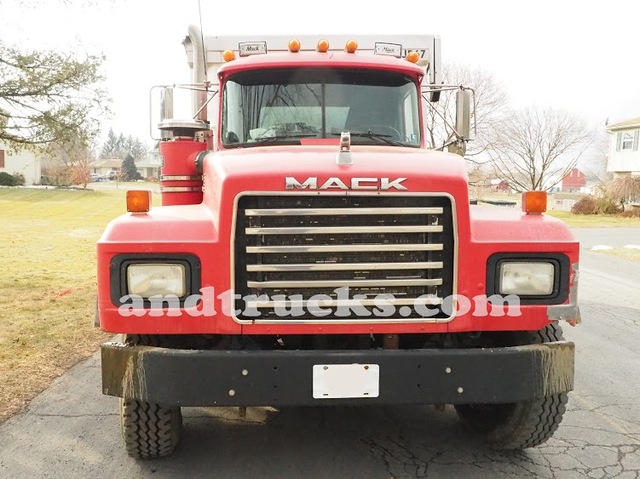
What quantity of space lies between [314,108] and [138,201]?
1.71 meters

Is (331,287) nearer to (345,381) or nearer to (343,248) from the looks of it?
(343,248)

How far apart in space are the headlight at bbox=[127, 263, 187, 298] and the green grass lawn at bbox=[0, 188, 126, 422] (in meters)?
1.99

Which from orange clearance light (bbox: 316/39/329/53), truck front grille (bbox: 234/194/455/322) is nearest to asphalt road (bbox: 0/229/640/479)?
truck front grille (bbox: 234/194/455/322)

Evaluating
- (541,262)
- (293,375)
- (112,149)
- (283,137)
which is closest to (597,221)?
(283,137)

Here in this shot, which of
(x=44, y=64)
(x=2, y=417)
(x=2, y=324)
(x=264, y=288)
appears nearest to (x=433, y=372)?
(x=264, y=288)

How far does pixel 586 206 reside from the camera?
32.7m

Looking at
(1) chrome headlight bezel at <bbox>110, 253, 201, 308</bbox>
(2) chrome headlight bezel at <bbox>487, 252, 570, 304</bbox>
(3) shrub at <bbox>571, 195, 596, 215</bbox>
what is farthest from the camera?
(3) shrub at <bbox>571, 195, 596, 215</bbox>

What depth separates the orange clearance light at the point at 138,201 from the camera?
3472mm

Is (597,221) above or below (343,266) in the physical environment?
below

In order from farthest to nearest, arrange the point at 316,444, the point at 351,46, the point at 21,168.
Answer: the point at 21,168
the point at 351,46
the point at 316,444

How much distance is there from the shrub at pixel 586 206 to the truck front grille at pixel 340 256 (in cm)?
3232

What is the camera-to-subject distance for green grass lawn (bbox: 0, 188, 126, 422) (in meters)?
5.35

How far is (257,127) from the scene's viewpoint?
15.1 feet

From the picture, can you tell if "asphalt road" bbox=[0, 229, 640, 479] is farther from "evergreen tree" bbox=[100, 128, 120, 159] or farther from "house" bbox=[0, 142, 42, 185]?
"evergreen tree" bbox=[100, 128, 120, 159]
